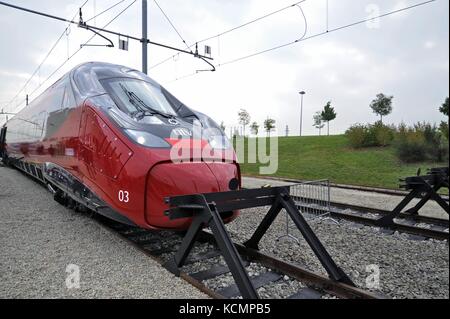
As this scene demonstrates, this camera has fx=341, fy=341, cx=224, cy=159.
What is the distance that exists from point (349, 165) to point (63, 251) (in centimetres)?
1732

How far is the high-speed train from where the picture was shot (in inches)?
177

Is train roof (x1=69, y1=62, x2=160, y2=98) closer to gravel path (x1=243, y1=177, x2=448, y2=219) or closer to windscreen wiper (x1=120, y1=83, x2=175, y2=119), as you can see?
Result: windscreen wiper (x1=120, y1=83, x2=175, y2=119)

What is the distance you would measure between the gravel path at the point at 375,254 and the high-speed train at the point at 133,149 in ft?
3.61

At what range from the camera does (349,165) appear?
19453 mm

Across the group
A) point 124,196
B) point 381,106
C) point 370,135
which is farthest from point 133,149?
point 381,106

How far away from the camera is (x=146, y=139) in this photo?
467cm

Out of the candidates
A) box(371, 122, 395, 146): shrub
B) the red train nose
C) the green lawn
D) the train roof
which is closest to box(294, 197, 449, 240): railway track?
the red train nose

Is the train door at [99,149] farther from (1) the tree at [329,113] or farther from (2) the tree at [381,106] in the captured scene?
(1) the tree at [329,113]

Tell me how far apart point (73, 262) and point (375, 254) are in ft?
14.0

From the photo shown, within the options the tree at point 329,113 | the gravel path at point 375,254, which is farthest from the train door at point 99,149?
the tree at point 329,113

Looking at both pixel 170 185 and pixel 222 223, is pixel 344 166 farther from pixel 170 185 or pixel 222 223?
pixel 222 223

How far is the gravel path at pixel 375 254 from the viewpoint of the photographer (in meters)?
3.90
